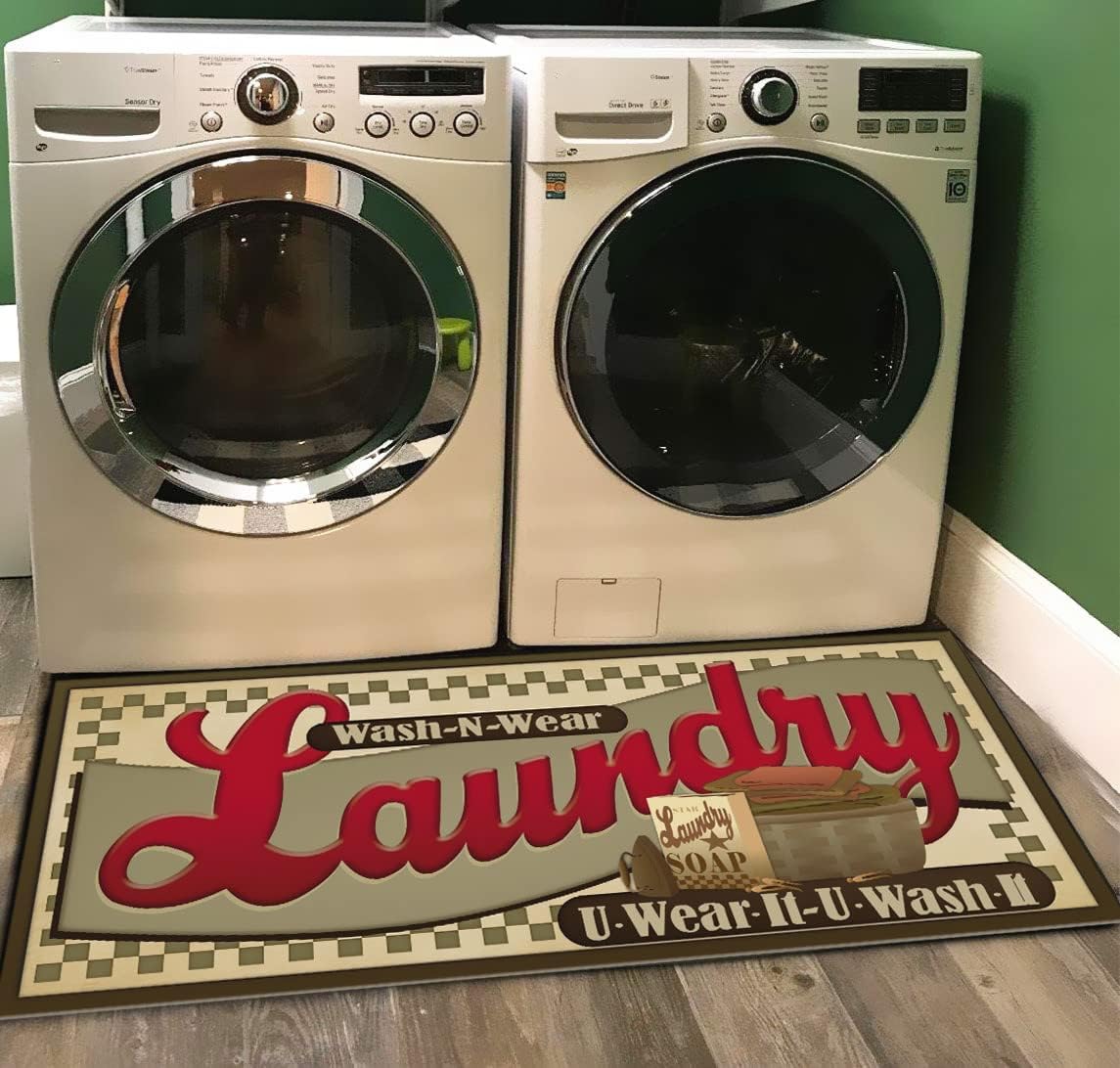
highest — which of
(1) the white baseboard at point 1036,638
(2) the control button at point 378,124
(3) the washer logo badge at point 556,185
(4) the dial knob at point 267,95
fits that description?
(4) the dial knob at point 267,95

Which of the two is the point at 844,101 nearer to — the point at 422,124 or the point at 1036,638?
the point at 422,124

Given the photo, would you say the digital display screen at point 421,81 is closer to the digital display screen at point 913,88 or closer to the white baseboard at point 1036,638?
the digital display screen at point 913,88

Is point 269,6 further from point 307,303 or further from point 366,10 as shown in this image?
point 307,303

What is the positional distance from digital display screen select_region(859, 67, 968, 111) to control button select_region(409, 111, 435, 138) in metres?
0.57

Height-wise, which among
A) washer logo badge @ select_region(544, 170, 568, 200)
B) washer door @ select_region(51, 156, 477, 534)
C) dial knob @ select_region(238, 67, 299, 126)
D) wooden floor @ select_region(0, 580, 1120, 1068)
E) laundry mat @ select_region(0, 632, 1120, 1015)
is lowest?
wooden floor @ select_region(0, 580, 1120, 1068)

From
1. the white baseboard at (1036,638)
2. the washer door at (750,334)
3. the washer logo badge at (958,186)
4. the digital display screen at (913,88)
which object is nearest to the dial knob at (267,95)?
the washer door at (750,334)

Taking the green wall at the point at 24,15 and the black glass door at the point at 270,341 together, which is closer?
the black glass door at the point at 270,341

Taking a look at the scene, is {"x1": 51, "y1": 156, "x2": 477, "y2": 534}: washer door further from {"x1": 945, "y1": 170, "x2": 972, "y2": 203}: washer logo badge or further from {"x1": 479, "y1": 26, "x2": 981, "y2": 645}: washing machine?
{"x1": 945, "y1": 170, "x2": 972, "y2": 203}: washer logo badge

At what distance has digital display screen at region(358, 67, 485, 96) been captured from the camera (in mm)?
1626

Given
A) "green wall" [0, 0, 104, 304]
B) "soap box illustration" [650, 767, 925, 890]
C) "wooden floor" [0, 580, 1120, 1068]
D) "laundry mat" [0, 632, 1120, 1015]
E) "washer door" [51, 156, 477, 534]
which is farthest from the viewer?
"green wall" [0, 0, 104, 304]

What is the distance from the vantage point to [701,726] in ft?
5.79

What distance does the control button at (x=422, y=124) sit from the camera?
Answer: 1.65 meters

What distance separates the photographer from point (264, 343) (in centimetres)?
171

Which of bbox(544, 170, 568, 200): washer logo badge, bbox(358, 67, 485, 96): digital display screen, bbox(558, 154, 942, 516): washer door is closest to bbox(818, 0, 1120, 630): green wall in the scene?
bbox(558, 154, 942, 516): washer door
